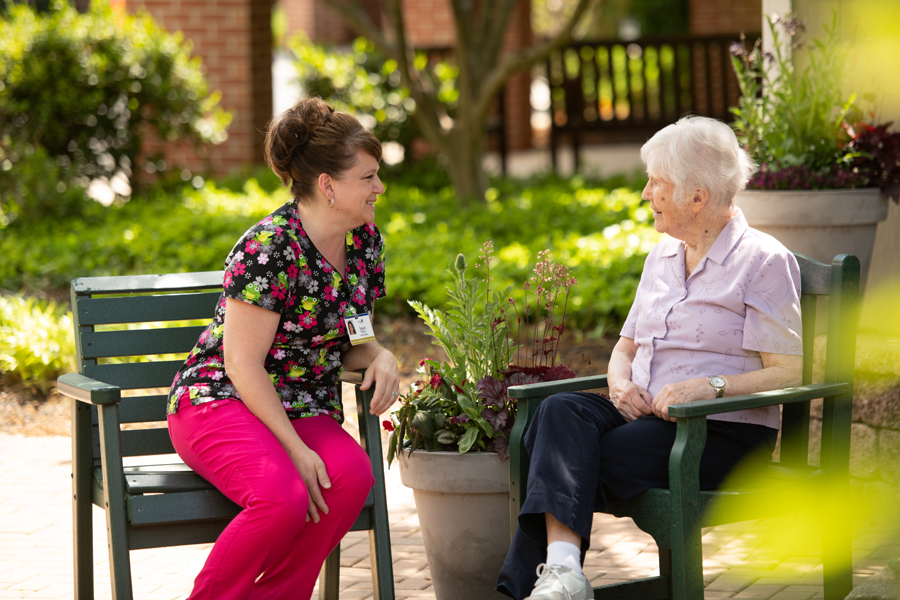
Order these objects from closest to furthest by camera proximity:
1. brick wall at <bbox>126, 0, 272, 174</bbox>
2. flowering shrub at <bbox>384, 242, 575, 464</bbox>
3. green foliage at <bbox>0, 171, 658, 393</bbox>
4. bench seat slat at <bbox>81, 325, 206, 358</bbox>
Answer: flowering shrub at <bbox>384, 242, 575, 464</bbox> < bench seat slat at <bbox>81, 325, 206, 358</bbox> < green foliage at <bbox>0, 171, 658, 393</bbox> < brick wall at <bbox>126, 0, 272, 174</bbox>

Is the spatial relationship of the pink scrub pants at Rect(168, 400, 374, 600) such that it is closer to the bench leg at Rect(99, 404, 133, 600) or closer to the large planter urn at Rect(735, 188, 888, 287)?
the bench leg at Rect(99, 404, 133, 600)

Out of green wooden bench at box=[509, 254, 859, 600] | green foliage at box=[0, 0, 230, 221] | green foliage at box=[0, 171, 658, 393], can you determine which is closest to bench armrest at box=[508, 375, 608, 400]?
green wooden bench at box=[509, 254, 859, 600]

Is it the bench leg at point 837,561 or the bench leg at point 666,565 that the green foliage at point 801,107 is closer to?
the bench leg at point 837,561

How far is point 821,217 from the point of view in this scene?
397 cm

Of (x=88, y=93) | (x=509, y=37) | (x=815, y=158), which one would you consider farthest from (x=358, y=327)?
(x=509, y=37)

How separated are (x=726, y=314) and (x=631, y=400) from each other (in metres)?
0.35

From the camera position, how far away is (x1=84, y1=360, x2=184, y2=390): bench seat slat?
2.99 m

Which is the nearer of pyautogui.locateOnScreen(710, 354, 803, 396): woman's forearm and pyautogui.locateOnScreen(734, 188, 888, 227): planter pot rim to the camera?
pyautogui.locateOnScreen(710, 354, 803, 396): woman's forearm

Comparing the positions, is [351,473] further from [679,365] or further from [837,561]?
[837,561]

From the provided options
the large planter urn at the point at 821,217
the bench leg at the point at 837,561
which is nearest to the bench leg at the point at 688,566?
the bench leg at the point at 837,561

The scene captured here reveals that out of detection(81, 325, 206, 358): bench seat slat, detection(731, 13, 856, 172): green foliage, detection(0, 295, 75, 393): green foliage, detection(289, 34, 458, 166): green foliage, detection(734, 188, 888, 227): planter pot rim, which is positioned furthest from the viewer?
detection(289, 34, 458, 166): green foliage

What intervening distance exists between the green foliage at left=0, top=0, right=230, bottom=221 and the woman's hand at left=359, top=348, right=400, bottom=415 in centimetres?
620

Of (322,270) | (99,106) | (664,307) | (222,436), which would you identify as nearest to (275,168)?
(322,270)

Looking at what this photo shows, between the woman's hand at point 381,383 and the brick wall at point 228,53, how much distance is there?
7.55 meters
